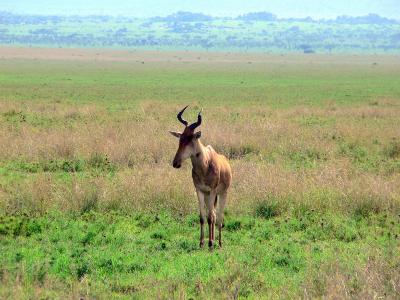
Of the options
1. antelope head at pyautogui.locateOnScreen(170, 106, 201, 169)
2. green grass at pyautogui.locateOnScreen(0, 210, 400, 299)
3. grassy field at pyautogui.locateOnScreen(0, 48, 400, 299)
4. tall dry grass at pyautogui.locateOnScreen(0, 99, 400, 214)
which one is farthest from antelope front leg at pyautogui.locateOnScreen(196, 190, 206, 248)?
tall dry grass at pyautogui.locateOnScreen(0, 99, 400, 214)

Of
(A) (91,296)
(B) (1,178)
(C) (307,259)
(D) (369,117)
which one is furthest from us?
(D) (369,117)

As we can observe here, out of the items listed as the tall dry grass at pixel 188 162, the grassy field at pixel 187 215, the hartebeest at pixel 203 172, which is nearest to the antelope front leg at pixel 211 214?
the hartebeest at pixel 203 172

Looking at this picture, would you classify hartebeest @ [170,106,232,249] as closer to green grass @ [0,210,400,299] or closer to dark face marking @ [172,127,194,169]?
dark face marking @ [172,127,194,169]

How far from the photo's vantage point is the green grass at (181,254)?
8812mm

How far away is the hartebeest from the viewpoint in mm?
11070

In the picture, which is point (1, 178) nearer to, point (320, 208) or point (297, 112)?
point (320, 208)

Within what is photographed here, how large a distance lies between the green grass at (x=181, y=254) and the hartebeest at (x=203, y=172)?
0.45 metres

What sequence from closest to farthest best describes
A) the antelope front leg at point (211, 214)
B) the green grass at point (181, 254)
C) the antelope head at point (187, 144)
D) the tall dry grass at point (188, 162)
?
1. the green grass at point (181, 254)
2. the antelope head at point (187, 144)
3. the antelope front leg at point (211, 214)
4. the tall dry grass at point (188, 162)

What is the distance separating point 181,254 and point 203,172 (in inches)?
53.8

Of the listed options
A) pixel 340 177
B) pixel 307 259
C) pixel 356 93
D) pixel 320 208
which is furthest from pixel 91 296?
pixel 356 93

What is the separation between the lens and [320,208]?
13523 mm

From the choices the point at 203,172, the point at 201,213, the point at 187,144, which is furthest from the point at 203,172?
the point at 201,213

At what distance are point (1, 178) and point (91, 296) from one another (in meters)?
8.86

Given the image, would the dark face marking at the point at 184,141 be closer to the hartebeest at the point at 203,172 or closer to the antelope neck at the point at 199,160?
the hartebeest at the point at 203,172
